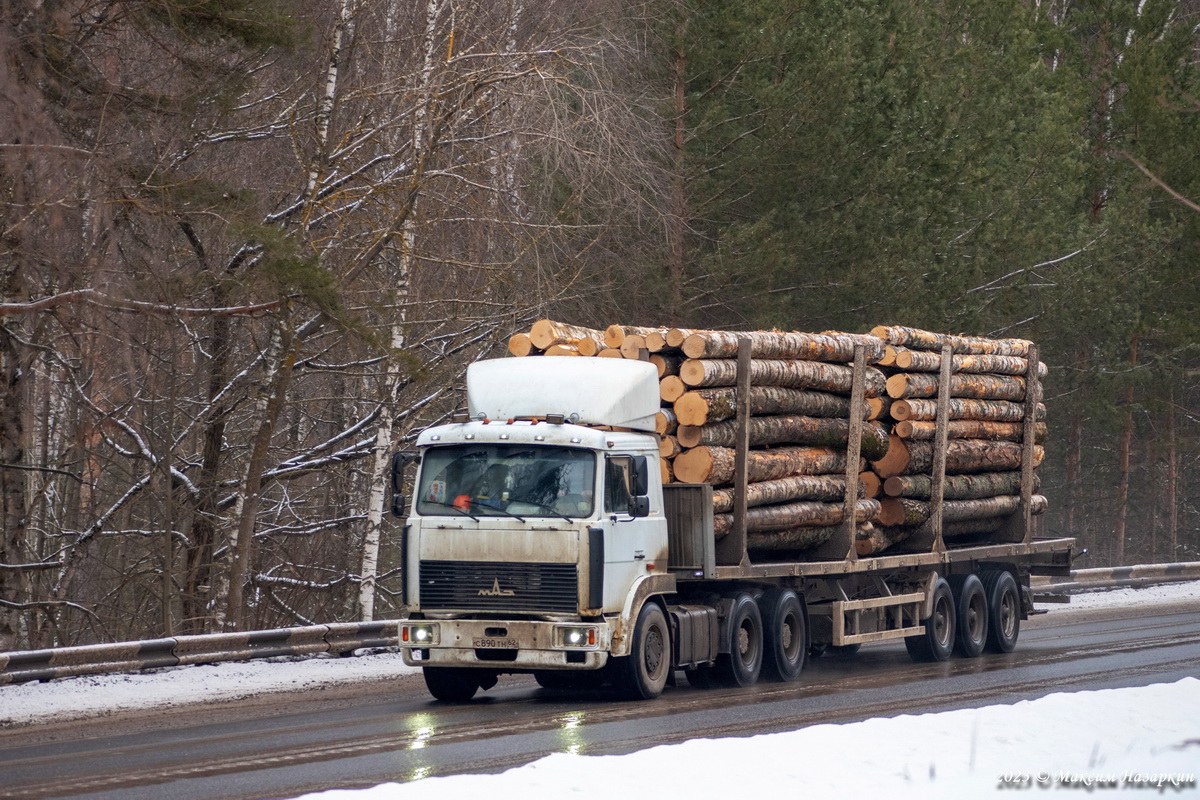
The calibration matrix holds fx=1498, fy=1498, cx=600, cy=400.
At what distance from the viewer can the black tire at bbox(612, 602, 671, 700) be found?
44.6 ft

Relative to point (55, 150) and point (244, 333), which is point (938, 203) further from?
point (55, 150)

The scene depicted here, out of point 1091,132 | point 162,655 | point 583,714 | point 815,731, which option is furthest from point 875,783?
point 1091,132

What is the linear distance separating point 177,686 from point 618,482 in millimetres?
4785

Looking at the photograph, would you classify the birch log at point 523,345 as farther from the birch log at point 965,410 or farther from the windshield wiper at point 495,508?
the birch log at point 965,410

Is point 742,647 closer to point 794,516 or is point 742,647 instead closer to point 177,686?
point 794,516

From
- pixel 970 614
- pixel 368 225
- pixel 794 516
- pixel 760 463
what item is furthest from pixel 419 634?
pixel 970 614

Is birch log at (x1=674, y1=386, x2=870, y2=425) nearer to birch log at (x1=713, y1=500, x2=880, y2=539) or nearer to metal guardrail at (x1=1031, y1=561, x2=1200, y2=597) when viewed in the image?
birch log at (x1=713, y1=500, x2=880, y2=539)

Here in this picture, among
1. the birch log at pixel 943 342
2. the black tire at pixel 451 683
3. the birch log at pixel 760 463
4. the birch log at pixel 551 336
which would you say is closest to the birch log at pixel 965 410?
the birch log at pixel 943 342

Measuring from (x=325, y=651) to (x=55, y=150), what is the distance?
21.0 ft

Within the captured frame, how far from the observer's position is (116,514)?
19.8m

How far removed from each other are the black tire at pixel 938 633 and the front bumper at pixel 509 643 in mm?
6281

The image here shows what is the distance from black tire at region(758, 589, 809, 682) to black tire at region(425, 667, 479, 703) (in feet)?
10.6

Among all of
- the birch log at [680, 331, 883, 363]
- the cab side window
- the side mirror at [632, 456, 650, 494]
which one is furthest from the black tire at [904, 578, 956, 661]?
the cab side window

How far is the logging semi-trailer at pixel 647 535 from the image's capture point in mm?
13258
